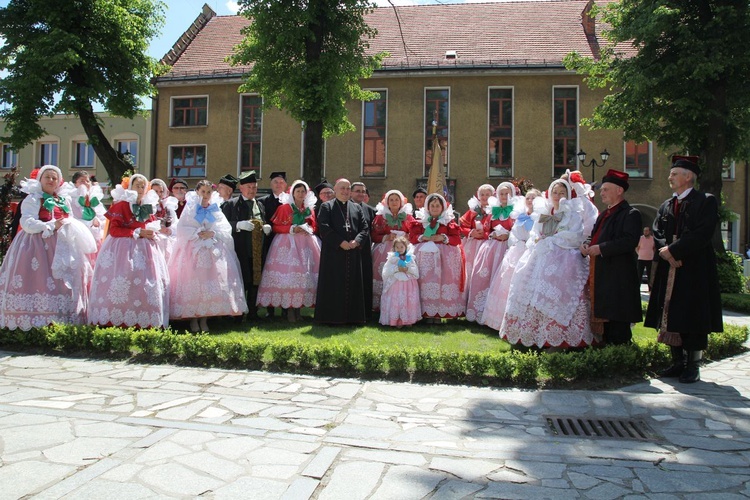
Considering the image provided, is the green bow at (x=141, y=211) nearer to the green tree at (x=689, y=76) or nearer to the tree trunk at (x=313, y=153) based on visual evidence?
the tree trunk at (x=313, y=153)

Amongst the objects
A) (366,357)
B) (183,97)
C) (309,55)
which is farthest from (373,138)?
(366,357)

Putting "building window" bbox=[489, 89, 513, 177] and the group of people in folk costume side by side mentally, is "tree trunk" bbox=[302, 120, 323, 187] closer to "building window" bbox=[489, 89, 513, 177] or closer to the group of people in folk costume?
the group of people in folk costume

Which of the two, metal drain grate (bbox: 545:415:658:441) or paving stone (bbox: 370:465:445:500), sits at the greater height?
metal drain grate (bbox: 545:415:658:441)

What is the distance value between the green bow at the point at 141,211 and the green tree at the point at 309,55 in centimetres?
488

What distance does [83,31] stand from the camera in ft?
60.4

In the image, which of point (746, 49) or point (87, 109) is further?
point (87, 109)

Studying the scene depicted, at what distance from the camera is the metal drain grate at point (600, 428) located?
433 centimetres

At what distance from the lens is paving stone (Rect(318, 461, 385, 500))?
127 inches

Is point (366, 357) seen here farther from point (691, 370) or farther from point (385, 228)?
point (385, 228)

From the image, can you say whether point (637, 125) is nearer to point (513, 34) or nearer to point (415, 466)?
point (513, 34)

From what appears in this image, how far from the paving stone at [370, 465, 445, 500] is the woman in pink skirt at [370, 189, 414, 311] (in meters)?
5.79

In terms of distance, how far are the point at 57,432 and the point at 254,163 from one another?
23358 millimetres

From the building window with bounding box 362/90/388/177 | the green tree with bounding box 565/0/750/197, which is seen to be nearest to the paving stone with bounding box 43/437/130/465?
the green tree with bounding box 565/0/750/197

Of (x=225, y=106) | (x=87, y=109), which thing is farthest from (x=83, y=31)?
(x=225, y=106)
